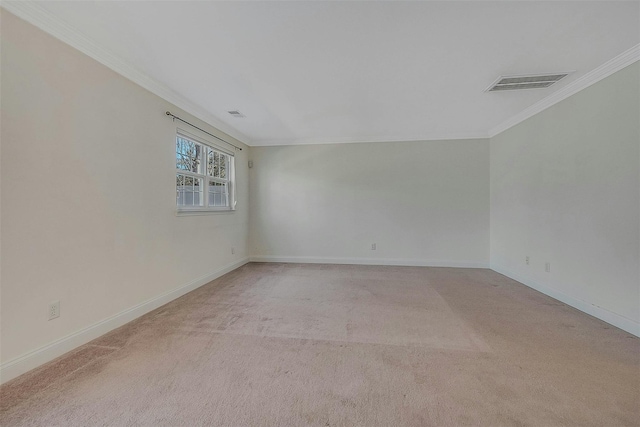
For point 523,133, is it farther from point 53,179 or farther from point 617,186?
point 53,179

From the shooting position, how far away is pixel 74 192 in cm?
188

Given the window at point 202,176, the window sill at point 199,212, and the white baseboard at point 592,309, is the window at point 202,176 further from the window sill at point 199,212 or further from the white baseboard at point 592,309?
the white baseboard at point 592,309

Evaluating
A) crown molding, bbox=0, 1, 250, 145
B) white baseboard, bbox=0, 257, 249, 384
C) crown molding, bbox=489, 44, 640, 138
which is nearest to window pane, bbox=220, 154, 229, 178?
crown molding, bbox=0, 1, 250, 145

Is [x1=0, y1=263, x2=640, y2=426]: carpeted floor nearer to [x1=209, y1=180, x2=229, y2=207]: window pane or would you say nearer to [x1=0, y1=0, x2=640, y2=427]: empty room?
[x1=0, y1=0, x2=640, y2=427]: empty room

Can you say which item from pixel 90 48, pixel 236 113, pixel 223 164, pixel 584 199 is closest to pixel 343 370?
pixel 584 199

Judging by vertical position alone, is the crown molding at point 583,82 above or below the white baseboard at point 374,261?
above

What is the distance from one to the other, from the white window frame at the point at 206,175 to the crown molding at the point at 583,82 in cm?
435

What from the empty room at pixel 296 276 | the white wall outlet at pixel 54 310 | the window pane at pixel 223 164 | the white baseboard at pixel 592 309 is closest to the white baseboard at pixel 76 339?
the empty room at pixel 296 276

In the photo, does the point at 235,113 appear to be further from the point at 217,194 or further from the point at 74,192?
the point at 74,192

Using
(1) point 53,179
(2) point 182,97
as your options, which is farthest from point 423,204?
(1) point 53,179

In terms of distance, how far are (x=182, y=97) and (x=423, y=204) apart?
159 inches

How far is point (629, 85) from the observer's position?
2135mm

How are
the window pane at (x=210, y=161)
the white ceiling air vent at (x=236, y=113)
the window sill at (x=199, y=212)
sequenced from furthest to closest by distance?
the window pane at (x=210, y=161), the white ceiling air vent at (x=236, y=113), the window sill at (x=199, y=212)

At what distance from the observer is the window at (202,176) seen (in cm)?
316
